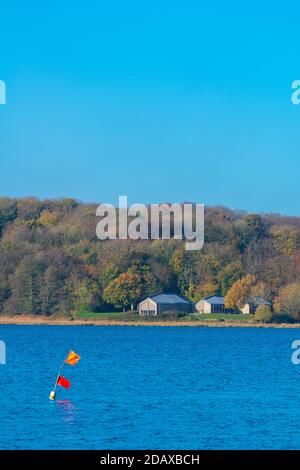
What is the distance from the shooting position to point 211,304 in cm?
13725

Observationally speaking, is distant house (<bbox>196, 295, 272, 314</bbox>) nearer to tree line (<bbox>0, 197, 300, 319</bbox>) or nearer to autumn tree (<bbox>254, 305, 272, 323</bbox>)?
tree line (<bbox>0, 197, 300, 319</bbox>)

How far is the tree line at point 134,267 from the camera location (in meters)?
132

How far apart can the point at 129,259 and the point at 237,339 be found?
1104 inches

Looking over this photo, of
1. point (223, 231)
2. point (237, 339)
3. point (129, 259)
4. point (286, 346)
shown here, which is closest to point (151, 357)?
point (286, 346)

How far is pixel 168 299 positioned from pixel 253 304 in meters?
10.6

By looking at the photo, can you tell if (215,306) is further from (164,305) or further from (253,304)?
(164,305)

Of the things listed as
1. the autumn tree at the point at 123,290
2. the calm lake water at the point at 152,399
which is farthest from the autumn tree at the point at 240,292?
the calm lake water at the point at 152,399

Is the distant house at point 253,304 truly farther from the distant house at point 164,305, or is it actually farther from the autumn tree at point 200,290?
the distant house at point 164,305

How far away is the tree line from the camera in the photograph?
132500 millimetres

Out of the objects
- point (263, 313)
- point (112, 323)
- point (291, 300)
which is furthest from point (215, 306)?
point (112, 323)

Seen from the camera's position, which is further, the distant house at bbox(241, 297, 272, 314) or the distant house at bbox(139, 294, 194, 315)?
the distant house at bbox(241, 297, 272, 314)

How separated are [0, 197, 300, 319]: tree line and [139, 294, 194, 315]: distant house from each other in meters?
1.06

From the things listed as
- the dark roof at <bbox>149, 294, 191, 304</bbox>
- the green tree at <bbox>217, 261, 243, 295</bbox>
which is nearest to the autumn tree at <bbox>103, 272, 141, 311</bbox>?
the dark roof at <bbox>149, 294, 191, 304</bbox>

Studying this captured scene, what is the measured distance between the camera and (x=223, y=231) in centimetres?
14325
